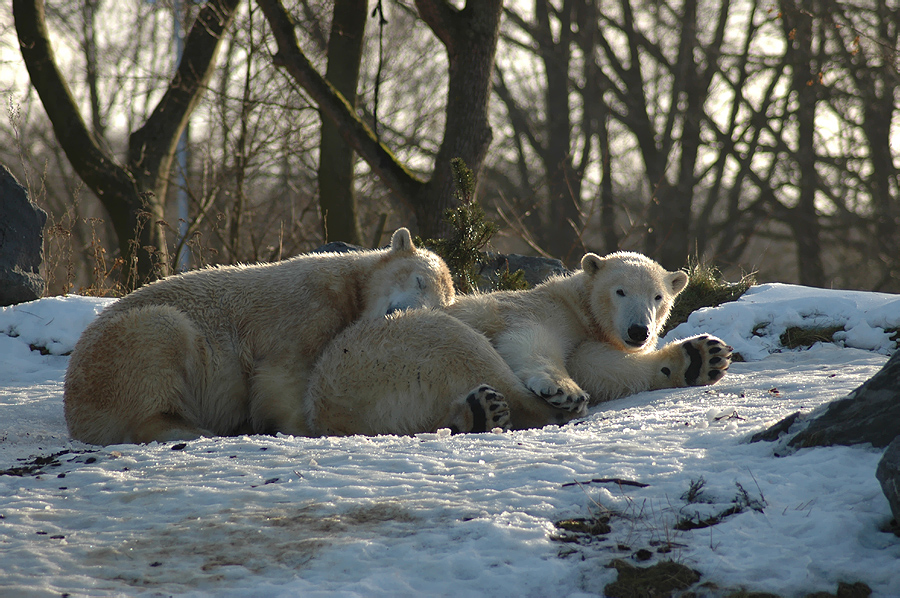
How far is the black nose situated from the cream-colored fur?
0.81 metres

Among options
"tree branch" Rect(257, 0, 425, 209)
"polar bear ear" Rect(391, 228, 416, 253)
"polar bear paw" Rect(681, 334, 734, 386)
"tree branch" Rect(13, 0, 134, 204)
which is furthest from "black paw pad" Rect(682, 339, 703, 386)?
"tree branch" Rect(13, 0, 134, 204)

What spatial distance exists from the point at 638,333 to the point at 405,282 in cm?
145

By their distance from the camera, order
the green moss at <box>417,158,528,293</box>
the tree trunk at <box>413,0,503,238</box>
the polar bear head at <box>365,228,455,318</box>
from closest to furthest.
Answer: the polar bear head at <box>365,228,455,318</box>
the green moss at <box>417,158,528,293</box>
the tree trunk at <box>413,0,503,238</box>

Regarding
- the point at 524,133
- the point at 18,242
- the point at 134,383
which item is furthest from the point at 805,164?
the point at 134,383

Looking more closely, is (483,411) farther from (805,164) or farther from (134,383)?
(805,164)

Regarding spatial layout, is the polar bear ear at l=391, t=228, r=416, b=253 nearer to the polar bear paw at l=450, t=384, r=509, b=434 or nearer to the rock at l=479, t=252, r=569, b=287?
the polar bear paw at l=450, t=384, r=509, b=434

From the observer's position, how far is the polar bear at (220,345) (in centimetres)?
388

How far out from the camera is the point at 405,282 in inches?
187

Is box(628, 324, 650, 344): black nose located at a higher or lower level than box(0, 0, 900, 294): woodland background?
lower

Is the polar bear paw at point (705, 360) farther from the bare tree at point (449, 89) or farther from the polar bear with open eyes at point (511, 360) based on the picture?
the bare tree at point (449, 89)

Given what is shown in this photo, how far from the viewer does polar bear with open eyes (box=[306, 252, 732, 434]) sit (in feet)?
12.4

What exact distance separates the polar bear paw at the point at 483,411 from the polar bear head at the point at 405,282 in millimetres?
1018

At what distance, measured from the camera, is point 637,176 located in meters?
20.4

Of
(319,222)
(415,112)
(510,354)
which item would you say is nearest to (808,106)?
(415,112)
